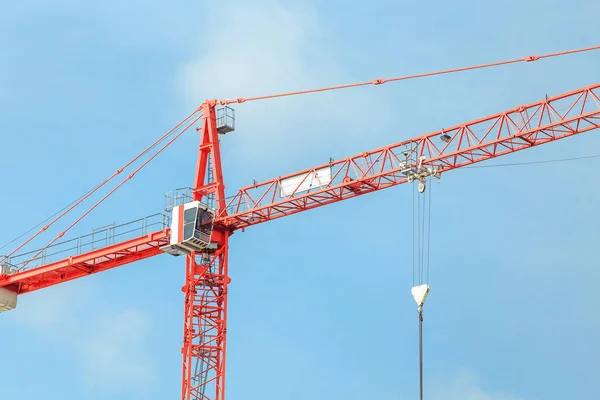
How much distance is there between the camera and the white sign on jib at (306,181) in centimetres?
8531

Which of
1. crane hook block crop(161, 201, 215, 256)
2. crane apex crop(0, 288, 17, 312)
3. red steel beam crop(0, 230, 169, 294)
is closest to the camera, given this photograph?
crane hook block crop(161, 201, 215, 256)

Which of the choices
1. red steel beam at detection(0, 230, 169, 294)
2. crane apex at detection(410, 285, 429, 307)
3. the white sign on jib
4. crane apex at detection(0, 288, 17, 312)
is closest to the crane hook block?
red steel beam at detection(0, 230, 169, 294)

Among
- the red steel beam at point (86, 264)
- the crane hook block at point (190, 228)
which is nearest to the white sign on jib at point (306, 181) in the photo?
the crane hook block at point (190, 228)

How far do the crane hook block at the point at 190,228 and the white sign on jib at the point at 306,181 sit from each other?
5134 mm

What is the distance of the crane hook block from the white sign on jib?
16.8 ft

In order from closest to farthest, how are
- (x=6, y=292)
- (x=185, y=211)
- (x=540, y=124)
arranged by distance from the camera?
1. (x=540, y=124)
2. (x=185, y=211)
3. (x=6, y=292)

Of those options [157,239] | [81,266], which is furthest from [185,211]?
[81,266]

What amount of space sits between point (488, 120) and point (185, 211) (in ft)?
64.1

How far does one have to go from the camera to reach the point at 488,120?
265ft

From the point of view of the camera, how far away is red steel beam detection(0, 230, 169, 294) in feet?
294

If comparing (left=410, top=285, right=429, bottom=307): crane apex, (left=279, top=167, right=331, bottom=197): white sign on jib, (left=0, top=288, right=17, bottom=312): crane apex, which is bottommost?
(left=410, top=285, right=429, bottom=307): crane apex

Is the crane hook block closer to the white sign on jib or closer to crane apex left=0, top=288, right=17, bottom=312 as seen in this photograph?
the white sign on jib

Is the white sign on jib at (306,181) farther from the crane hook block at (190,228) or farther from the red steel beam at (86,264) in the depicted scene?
the red steel beam at (86,264)

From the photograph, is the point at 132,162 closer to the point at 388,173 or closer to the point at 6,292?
the point at 6,292
